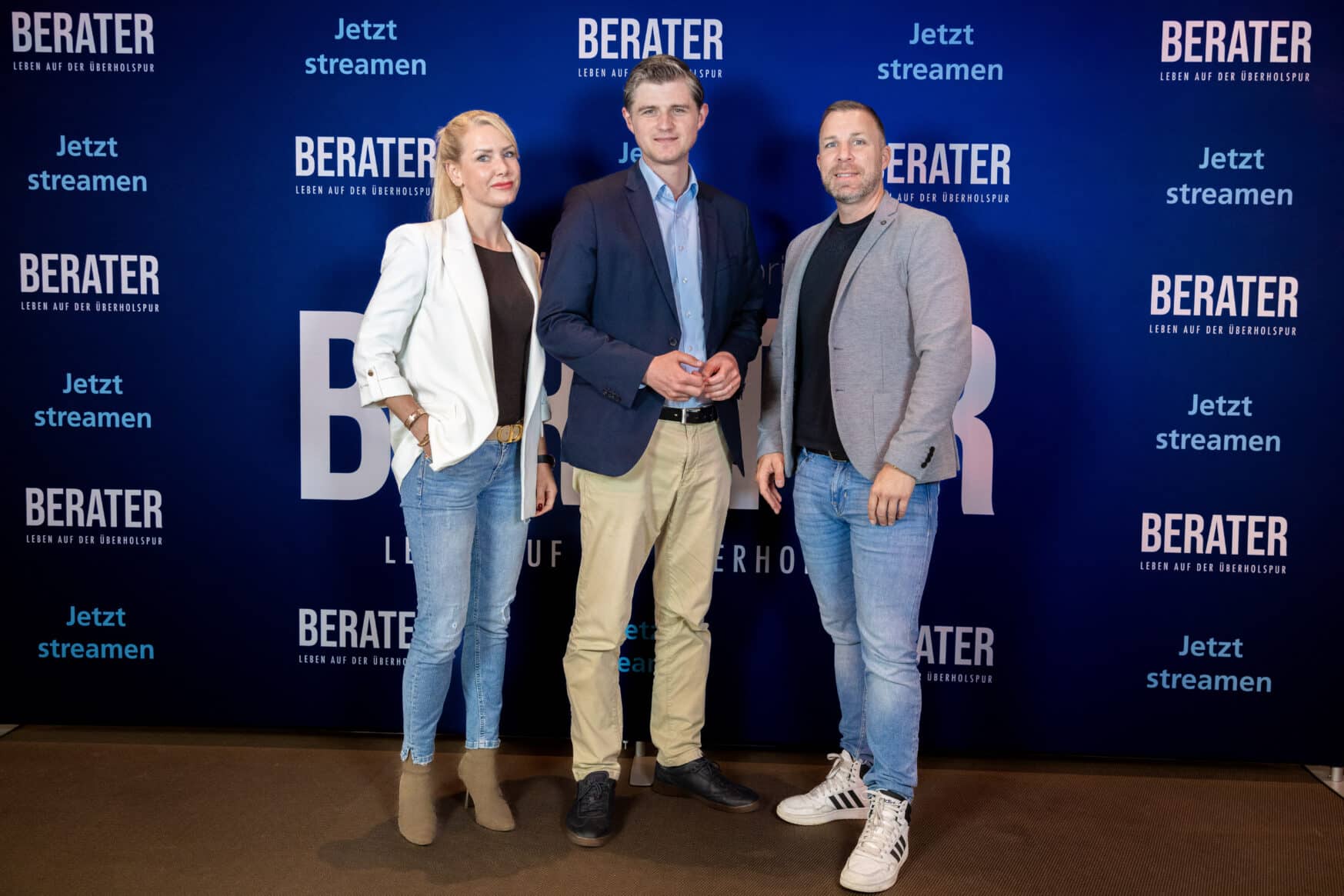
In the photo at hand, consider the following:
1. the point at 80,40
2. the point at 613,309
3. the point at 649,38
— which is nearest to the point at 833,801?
the point at 613,309

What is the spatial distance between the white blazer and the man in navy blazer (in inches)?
7.1

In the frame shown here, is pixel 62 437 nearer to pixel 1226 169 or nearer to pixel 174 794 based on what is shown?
pixel 174 794

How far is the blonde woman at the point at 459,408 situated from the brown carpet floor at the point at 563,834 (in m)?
0.21

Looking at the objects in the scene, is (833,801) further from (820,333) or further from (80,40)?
(80,40)

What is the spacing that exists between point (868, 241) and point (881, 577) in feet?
2.57

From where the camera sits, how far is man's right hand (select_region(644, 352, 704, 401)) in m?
2.46

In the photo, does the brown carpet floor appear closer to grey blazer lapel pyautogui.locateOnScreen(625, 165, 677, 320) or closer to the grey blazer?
the grey blazer

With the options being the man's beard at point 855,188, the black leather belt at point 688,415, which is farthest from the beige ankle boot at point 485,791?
the man's beard at point 855,188

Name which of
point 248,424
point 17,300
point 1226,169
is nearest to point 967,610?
point 1226,169

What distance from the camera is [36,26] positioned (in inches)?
125

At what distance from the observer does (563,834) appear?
269 centimetres

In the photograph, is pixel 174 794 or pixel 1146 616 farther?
pixel 1146 616

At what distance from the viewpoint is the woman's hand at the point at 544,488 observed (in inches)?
109

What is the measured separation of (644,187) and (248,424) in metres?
1.51
